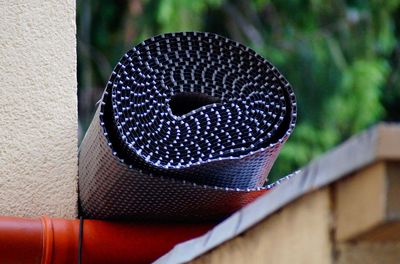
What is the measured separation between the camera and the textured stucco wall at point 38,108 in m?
1.83

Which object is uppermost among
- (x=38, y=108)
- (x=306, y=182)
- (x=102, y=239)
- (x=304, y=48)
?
(x=304, y=48)

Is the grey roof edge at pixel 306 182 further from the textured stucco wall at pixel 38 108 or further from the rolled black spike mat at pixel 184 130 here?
the textured stucco wall at pixel 38 108

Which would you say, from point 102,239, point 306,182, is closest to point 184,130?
point 102,239

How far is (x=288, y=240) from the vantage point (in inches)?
46.2

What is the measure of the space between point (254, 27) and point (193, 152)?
725 centimetres

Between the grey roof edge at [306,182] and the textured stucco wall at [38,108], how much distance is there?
421mm

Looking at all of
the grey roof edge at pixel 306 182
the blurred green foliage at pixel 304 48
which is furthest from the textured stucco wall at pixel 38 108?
the blurred green foliage at pixel 304 48

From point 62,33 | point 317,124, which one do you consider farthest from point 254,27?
point 62,33

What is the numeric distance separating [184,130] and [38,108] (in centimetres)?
32

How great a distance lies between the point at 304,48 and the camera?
8.36 m

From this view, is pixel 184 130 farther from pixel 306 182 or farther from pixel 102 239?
pixel 306 182

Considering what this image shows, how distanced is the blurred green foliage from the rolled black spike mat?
569 centimetres

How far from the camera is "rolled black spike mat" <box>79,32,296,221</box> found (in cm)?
162

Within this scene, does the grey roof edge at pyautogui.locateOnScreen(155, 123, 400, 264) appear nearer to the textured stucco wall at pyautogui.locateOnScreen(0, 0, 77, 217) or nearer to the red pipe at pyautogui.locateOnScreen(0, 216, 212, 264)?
the red pipe at pyautogui.locateOnScreen(0, 216, 212, 264)
